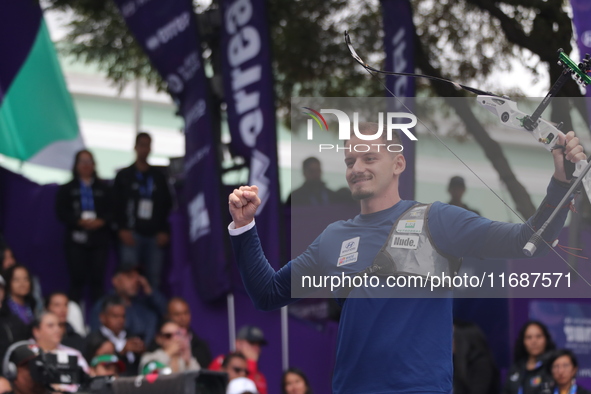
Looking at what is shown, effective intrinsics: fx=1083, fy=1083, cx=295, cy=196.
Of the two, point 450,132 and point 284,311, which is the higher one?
point 450,132

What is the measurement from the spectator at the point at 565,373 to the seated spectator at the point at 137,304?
3749mm

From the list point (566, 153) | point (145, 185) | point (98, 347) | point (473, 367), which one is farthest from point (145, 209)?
point (566, 153)

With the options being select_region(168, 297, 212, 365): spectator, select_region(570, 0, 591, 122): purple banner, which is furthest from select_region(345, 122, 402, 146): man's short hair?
select_region(168, 297, 212, 365): spectator

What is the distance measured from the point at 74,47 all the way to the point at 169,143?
14501 mm

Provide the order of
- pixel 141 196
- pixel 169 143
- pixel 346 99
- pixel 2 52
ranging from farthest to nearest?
pixel 169 143, pixel 2 52, pixel 141 196, pixel 346 99

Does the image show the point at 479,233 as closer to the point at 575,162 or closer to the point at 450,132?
the point at 575,162

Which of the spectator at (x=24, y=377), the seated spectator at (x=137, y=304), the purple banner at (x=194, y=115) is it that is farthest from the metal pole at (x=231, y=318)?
the spectator at (x=24, y=377)

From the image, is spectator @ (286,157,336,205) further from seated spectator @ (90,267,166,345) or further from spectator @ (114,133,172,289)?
spectator @ (114,133,172,289)

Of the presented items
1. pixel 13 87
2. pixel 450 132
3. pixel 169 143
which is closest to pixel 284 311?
pixel 13 87

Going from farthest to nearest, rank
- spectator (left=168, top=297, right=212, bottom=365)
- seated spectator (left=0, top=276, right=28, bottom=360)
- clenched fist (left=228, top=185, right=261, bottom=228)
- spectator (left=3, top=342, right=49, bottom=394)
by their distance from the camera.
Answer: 1. spectator (left=168, top=297, right=212, bottom=365)
2. seated spectator (left=0, top=276, right=28, bottom=360)
3. spectator (left=3, top=342, right=49, bottom=394)
4. clenched fist (left=228, top=185, right=261, bottom=228)

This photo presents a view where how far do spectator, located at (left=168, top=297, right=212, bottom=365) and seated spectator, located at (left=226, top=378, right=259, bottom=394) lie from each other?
1165mm

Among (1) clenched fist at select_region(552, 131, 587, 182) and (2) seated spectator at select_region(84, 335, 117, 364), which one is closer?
(1) clenched fist at select_region(552, 131, 587, 182)

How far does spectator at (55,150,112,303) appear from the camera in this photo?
10.8 meters

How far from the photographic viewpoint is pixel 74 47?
1414 cm
